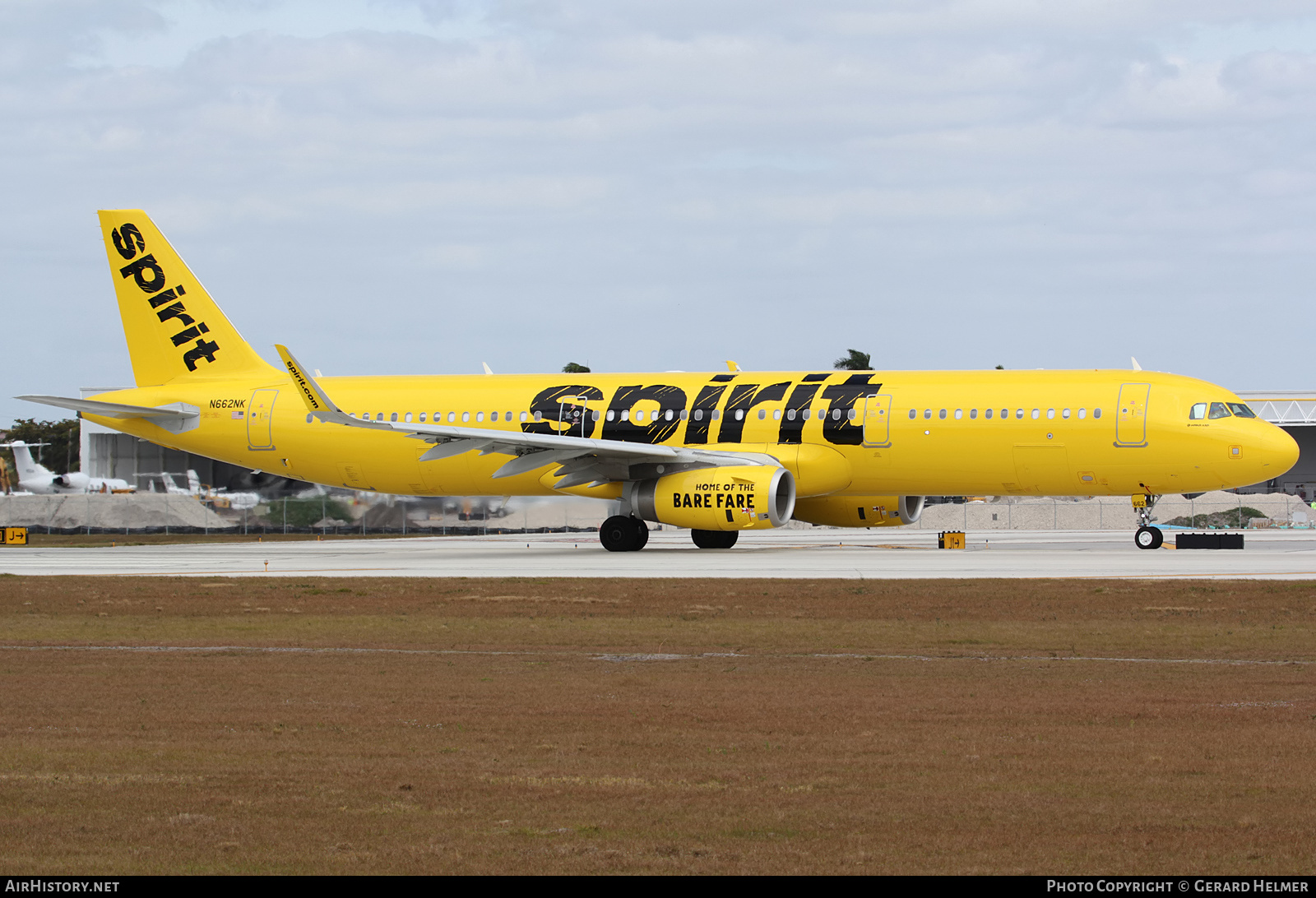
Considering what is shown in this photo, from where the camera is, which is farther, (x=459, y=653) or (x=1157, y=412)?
(x=1157, y=412)

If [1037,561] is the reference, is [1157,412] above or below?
above

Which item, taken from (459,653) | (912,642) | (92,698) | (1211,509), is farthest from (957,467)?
(1211,509)

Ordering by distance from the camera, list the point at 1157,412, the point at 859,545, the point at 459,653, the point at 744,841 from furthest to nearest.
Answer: the point at 859,545 < the point at 1157,412 < the point at 459,653 < the point at 744,841

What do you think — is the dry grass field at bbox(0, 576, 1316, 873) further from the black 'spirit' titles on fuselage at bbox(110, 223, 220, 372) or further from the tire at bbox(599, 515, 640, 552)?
the black 'spirit' titles on fuselage at bbox(110, 223, 220, 372)

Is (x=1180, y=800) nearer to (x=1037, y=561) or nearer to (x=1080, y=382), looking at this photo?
(x=1037, y=561)

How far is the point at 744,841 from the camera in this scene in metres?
7.98

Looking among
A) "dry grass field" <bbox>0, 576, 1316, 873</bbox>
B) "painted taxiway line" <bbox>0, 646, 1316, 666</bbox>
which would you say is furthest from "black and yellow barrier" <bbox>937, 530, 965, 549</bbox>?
"painted taxiway line" <bbox>0, 646, 1316, 666</bbox>

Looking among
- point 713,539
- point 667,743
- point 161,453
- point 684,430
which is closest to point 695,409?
point 684,430

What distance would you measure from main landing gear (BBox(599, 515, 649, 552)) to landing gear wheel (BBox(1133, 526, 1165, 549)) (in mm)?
12213

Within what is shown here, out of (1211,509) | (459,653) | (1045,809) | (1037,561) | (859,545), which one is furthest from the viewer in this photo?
(1211,509)

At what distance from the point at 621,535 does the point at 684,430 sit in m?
3.10

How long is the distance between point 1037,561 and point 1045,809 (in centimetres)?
2417

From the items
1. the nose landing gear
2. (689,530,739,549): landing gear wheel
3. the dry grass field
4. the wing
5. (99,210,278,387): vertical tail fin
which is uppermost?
(99,210,278,387): vertical tail fin

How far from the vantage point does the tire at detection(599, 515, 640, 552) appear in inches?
1503
